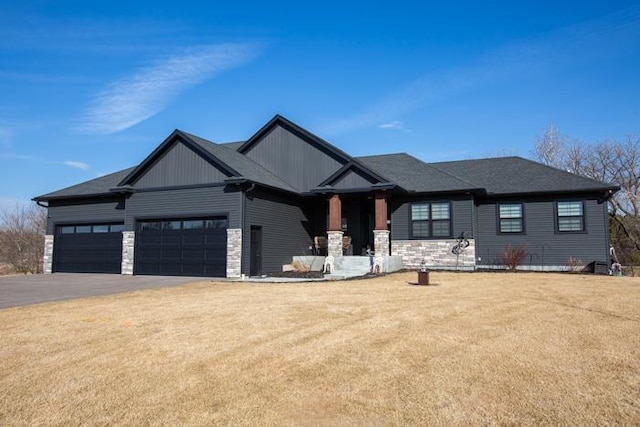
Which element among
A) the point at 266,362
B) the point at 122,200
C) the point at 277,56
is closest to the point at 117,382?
the point at 266,362

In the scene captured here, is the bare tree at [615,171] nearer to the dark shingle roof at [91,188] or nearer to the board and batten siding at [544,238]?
the board and batten siding at [544,238]

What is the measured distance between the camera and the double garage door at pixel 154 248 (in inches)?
728

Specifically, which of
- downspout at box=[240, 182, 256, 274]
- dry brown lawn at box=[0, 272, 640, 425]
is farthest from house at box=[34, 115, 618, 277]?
dry brown lawn at box=[0, 272, 640, 425]

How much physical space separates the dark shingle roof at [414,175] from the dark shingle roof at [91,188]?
44.5 ft

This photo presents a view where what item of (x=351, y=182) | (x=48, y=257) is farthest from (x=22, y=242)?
(x=351, y=182)

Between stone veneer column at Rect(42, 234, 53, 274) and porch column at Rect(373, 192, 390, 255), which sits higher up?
porch column at Rect(373, 192, 390, 255)

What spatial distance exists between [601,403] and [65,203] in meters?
24.9

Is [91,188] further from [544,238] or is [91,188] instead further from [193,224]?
[544,238]

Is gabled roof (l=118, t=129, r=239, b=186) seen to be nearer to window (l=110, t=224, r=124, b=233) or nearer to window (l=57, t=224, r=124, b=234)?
window (l=110, t=224, r=124, b=233)

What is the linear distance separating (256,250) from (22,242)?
2398 centimetres

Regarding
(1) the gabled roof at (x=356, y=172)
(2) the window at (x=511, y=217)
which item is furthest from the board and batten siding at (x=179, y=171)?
(2) the window at (x=511, y=217)

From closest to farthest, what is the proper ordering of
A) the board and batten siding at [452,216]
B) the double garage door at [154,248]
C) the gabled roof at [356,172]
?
the double garage door at [154,248] < the gabled roof at [356,172] < the board and batten siding at [452,216]

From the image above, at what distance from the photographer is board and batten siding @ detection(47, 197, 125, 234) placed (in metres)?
21.7

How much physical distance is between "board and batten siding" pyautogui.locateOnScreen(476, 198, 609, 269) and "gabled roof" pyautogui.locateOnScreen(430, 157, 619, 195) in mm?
676
